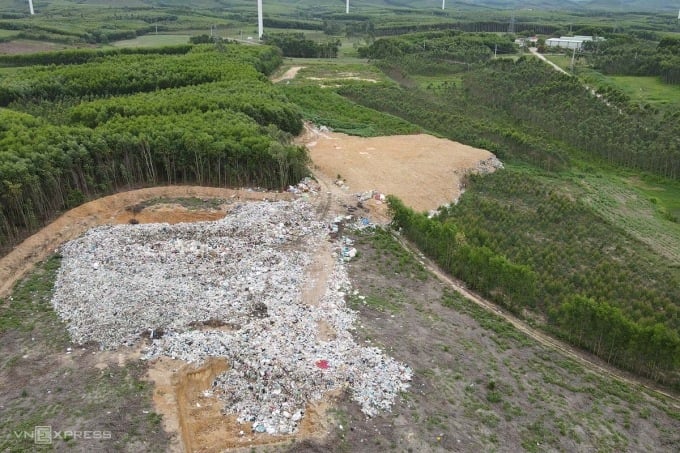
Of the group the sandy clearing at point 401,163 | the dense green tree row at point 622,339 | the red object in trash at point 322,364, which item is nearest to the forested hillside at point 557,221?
the dense green tree row at point 622,339

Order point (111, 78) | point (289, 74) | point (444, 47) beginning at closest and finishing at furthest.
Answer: point (111, 78), point (289, 74), point (444, 47)

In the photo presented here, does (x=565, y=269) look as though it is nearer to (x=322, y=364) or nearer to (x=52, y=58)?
(x=322, y=364)

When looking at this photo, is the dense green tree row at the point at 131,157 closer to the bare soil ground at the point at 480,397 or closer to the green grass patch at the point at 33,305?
the green grass patch at the point at 33,305

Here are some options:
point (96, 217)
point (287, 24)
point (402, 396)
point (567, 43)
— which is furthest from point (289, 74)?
point (287, 24)

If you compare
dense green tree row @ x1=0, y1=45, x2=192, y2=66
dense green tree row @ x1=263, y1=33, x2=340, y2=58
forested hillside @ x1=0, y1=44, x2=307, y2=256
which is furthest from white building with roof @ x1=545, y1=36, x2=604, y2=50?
dense green tree row @ x1=0, y1=45, x2=192, y2=66

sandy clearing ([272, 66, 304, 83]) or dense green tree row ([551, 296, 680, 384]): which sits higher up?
sandy clearing ([272, 66, 304, 83])

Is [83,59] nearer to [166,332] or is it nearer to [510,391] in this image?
[166,332]

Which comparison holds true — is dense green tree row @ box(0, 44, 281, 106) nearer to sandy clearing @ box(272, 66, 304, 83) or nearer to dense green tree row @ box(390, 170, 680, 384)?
sandy clearing @ box(272, 66, 304, 83)
